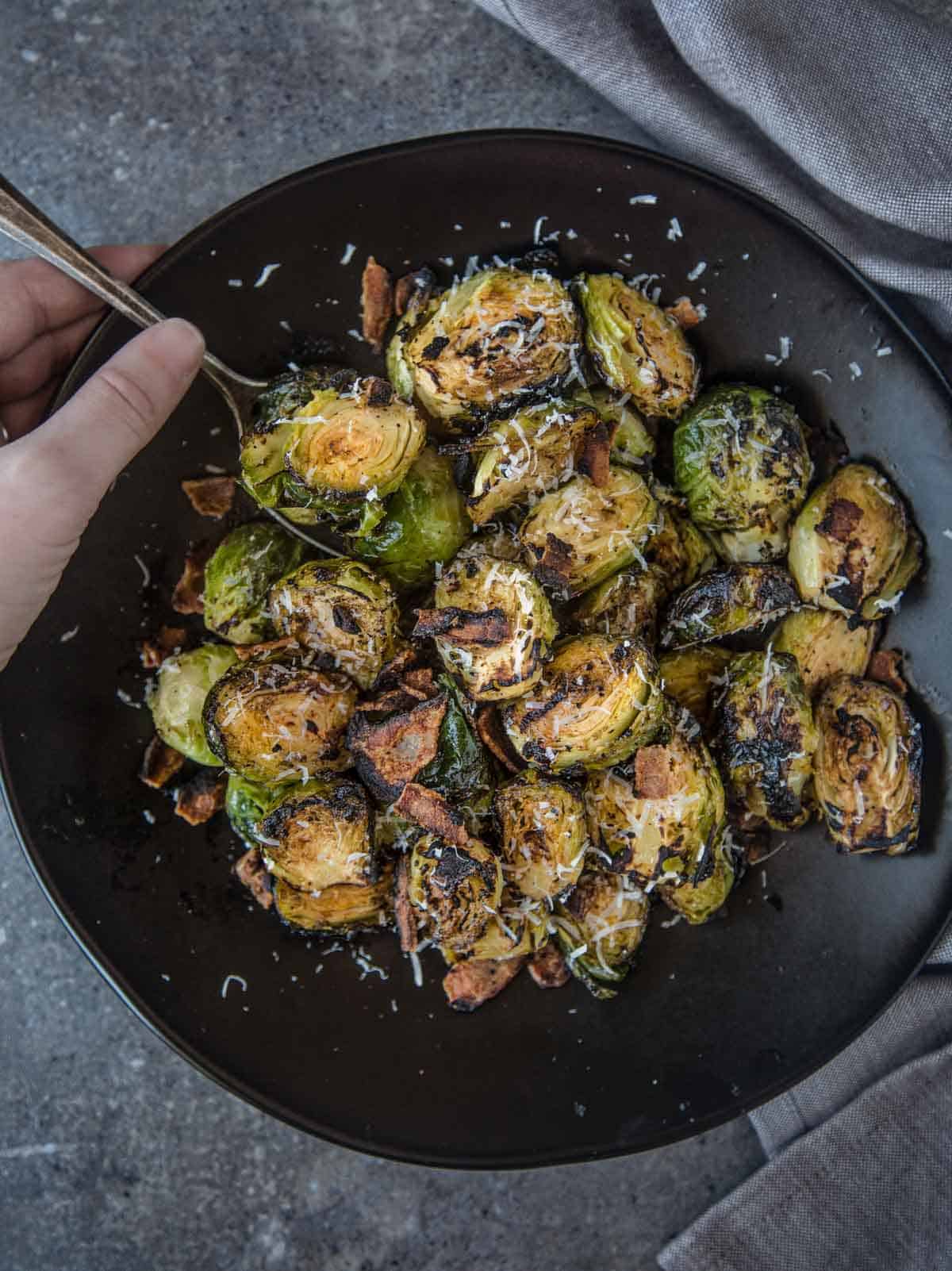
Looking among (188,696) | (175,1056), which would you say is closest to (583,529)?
(188,696)

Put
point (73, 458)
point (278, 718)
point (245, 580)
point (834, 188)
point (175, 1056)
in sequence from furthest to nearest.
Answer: point (175, 1056) < point (834, 188) < point (245, 580) < point (278, 718) < point (73, 458)

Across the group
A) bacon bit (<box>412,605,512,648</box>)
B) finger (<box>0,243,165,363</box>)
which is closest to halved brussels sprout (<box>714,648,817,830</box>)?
bacon bit (<box>412,605,512,648</box>)

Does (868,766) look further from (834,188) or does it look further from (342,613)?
(834,188)

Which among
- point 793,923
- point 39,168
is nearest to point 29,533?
point 39,168

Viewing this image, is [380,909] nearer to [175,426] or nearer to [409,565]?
[409,565]

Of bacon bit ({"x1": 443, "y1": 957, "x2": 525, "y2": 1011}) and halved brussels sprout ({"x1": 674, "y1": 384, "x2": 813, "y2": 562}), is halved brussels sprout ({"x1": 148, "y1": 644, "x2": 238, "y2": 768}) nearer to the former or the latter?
bacon bit ({"x1": 443, "y1": 957, "x2": 525, "y2": 1011})

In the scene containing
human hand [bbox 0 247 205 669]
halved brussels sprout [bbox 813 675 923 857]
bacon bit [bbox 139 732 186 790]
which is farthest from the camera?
bacon bit [bbox 139 732 186 790]
